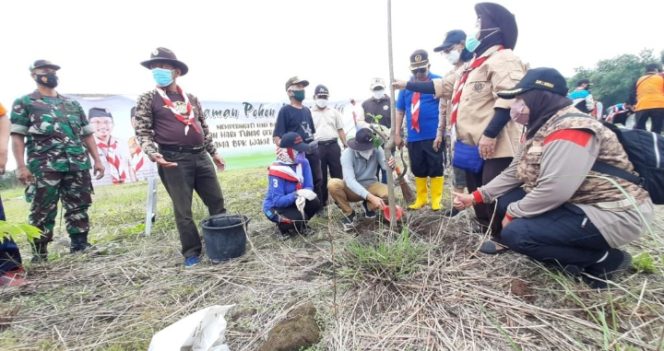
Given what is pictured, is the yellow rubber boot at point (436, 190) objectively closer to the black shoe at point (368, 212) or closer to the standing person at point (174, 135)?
the black shoe at point (368, 212)

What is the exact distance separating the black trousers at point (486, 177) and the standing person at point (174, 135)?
2601 millimetres

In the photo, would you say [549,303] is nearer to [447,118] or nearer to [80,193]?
[447,118]

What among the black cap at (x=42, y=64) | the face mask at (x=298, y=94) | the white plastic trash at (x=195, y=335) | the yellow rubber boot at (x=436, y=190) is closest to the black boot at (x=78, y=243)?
the black cap at (x=42, y=64)

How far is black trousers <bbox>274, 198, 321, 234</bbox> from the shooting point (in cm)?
338

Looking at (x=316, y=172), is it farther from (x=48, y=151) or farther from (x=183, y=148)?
(x=48, y=151)

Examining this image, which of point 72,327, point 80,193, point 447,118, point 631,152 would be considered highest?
point 447,118

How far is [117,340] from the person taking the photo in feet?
6.32

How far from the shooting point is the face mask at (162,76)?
9.43ft

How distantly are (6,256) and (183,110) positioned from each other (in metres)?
1.97

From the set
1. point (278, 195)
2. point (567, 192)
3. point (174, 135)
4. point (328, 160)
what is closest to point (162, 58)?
point (174, 135)

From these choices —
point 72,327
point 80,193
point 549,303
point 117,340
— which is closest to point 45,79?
point 80,193

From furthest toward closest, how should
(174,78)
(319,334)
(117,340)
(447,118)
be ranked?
(447,118) < (174,78) < (117,340) < (319,334)

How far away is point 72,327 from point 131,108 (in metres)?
5.36

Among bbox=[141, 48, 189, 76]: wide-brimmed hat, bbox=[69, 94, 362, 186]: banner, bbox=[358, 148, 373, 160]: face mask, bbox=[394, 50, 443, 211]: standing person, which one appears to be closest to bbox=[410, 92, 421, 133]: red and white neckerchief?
bbox=[394, 50, 443, 211]: standing person
